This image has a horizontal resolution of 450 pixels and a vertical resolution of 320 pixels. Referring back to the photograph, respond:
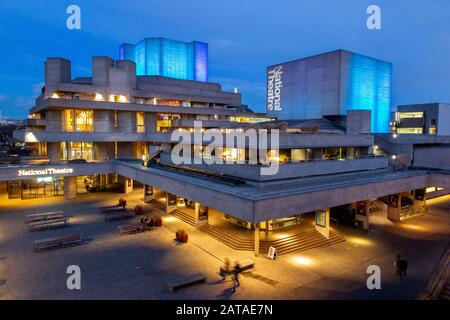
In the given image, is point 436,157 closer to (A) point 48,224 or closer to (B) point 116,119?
(B) point 116,119

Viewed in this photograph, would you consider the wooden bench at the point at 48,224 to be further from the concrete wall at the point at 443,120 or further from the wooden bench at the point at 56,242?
the concrete wall at the point at 443,120

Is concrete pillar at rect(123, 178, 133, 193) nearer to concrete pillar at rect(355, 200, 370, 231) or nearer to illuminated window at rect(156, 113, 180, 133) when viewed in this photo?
illuminated window at rect(156, 113, 180, 133)

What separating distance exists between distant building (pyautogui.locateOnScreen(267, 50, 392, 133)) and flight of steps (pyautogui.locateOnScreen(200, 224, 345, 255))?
126 feet

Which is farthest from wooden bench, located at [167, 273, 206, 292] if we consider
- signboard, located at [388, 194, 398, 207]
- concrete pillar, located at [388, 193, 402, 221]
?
signboard, located at [388, 194, 398, 207]

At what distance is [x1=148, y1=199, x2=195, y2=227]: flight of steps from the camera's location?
93.5 feet

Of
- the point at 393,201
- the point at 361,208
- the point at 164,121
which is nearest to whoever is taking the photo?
the point at 361,208

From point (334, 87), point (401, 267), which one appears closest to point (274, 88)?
point (334, 87)

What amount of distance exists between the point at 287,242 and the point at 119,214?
54.3 feet

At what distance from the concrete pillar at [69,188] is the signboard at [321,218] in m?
30.1

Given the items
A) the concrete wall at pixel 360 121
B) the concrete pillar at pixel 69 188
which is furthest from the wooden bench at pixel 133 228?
the concrete wall at pixel 360 121

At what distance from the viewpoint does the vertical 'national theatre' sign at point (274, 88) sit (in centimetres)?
6869

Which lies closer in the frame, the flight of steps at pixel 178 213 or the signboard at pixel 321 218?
the signboard at pixel 321 218

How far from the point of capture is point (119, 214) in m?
29.7
